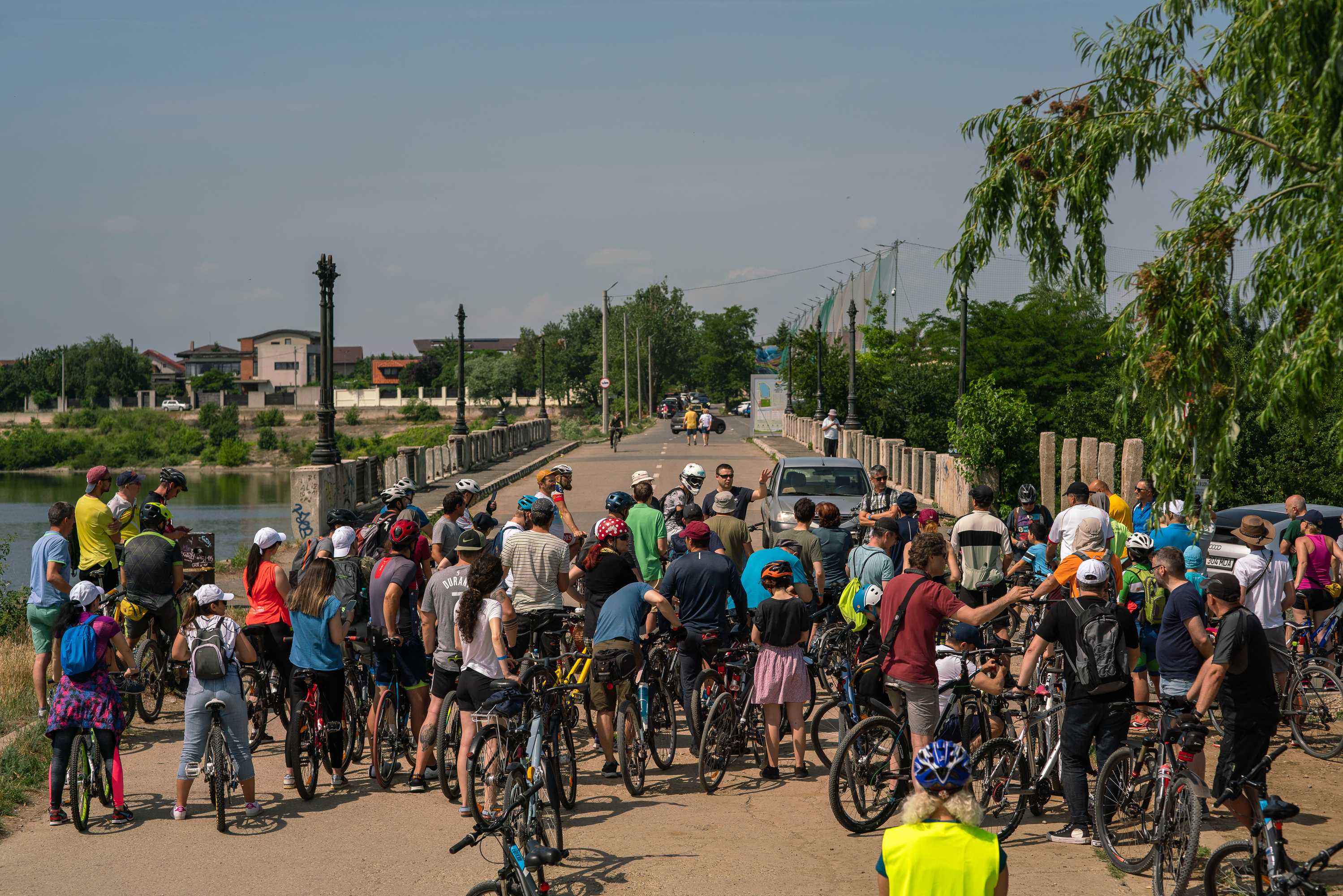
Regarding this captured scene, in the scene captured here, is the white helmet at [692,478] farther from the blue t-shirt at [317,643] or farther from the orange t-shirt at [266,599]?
the blue t-shirt at [317,643]

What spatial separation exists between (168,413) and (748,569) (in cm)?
9965

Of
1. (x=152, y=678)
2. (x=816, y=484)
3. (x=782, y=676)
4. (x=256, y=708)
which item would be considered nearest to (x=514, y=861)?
(x=782, y=676)

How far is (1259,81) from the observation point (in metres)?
7.41

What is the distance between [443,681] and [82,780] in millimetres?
2412

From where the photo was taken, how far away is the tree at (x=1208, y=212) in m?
6.37

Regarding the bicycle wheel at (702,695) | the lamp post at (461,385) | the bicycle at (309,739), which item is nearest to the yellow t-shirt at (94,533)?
the bicycle at (309,739)

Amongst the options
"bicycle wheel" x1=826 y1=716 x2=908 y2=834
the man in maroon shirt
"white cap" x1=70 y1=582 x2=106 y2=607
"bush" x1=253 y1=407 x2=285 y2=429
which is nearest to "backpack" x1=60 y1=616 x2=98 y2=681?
"white cap" x1=70 y1=582 x2=106 y2=607

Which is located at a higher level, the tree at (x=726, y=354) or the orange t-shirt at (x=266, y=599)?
the tree at (x=726, y=354)

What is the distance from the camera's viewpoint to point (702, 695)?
8492 millimetres

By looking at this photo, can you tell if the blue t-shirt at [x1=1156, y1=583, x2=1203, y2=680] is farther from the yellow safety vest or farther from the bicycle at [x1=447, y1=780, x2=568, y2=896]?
the bicycle at [x1=447, y1=780, x2=568, y2=896]

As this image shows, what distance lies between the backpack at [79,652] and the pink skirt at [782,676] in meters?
4.43

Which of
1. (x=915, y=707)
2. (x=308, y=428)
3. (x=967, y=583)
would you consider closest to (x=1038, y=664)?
(x=967, y=583)

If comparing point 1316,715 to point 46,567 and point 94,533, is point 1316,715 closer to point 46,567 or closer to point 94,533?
point 46,567

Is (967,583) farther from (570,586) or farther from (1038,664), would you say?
(570,586)
